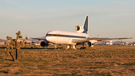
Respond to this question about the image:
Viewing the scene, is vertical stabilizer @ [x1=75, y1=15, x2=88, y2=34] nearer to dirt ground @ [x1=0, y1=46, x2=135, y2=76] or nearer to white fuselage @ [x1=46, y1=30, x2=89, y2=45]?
white fuselage @ [x1=46, y1=30, x2=89, y2=45]

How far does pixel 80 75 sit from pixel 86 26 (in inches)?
2276

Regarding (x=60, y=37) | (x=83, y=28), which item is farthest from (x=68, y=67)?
(x=83, y=28)

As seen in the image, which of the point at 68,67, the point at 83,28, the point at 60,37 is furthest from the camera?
the point at 83,28

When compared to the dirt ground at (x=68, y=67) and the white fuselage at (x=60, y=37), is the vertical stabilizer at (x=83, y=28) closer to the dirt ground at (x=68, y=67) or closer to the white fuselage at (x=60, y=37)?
the white fuselage at (x=60, y=37)

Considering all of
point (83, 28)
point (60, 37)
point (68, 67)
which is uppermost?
point (83, 28)

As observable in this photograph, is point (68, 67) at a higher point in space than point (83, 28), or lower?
lower

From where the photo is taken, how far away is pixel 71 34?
52.6m

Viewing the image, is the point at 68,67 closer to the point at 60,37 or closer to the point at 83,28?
the point at 60,37

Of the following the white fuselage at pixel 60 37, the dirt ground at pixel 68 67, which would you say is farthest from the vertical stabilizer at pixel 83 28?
the dirt ground at pixel 68 67

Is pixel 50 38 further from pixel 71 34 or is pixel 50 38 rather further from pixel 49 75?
pixel 49 75

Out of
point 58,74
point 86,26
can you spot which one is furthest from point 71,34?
Answer: point 58,74

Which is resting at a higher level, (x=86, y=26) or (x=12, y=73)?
(x=86, y=26)

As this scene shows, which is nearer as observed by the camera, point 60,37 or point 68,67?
point 68,67

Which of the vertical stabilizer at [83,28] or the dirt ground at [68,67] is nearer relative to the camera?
the dirt ground at [68,67]
